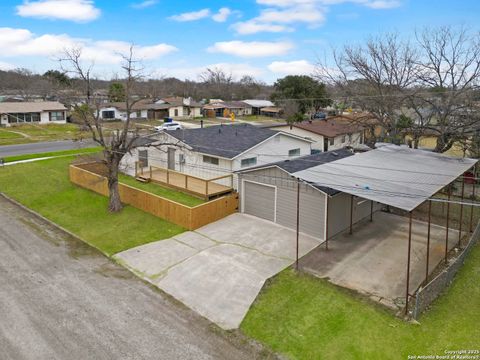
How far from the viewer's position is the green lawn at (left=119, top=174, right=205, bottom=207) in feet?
65.6

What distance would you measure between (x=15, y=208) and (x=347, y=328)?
729 inches

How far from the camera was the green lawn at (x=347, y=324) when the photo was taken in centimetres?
956

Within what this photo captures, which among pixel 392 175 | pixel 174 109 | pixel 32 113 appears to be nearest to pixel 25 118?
pixel 32 113

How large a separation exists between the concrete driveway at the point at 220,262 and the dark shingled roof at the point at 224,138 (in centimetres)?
513

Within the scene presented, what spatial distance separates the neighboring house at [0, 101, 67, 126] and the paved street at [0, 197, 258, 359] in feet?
133

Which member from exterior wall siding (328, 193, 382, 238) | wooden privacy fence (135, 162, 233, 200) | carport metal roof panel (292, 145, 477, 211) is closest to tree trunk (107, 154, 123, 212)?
wooden privacy fence (135, 162, 233, 200)

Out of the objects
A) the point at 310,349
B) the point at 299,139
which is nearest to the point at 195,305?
the point at 310,349

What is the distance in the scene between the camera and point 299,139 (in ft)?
87.7

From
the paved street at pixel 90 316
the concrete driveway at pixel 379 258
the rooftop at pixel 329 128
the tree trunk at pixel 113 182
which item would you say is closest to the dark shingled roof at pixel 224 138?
the tree trunk at pixel 113 182

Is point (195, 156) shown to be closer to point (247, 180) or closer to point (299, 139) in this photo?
point (247, 180)

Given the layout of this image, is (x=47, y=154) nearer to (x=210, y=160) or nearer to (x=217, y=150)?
(x=210, y=160)

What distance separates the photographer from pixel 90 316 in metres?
10.9

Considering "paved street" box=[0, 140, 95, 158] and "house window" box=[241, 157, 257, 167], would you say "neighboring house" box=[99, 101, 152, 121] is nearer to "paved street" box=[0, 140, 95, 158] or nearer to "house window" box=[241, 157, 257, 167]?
"paved street" box=[0, 140, 95, 158]

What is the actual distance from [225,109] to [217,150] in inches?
1940
